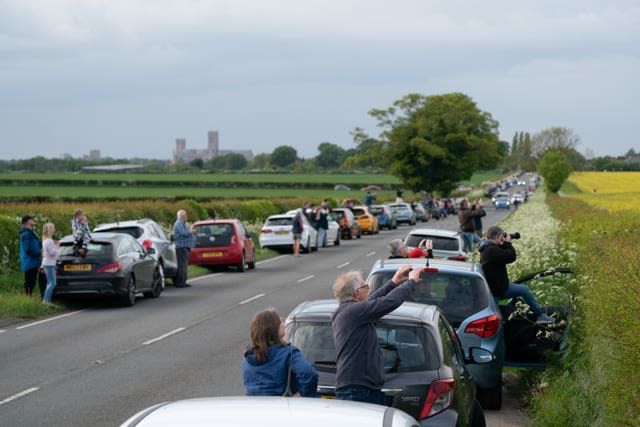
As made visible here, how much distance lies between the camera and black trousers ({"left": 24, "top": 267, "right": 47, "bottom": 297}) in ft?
68.2

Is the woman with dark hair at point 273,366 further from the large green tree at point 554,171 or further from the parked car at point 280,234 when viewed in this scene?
the large green tree at point 554,171

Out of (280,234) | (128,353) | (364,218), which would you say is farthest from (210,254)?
(364,218)

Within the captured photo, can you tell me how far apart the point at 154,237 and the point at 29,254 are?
5718 mm

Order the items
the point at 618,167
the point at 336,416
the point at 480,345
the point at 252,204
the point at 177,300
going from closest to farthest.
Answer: the point at 336,416 → the point at 480,345 → the point at 177,300 → the point at 252,204 → the point at 618,167

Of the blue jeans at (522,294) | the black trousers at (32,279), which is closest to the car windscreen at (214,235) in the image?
the black trousers at (32,279)

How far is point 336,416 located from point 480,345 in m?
7.15

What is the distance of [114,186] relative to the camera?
111 metres

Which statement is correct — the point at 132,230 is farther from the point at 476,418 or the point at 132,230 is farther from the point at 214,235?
the point at 476,418

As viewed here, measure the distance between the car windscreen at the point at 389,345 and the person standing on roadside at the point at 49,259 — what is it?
12716 mm

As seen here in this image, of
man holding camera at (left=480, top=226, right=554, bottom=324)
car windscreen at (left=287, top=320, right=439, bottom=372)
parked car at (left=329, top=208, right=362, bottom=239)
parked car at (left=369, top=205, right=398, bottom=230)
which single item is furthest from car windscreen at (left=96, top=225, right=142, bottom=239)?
parked car at (left=369, top=205, right=398, bottom=230)

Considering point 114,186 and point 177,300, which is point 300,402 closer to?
point 177,300

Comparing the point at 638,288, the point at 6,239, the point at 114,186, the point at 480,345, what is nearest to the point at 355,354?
the point at 638,288

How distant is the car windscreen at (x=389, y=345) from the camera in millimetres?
7672

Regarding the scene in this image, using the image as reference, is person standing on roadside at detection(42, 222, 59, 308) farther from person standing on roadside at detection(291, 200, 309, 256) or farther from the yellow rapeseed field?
person standing on roadside at detection(291, 200, 309, 256)
